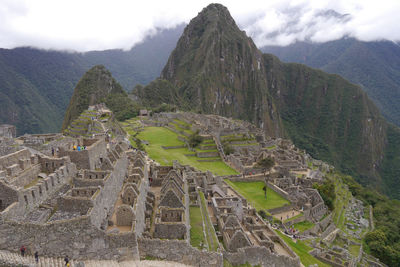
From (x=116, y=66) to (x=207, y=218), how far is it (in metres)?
167

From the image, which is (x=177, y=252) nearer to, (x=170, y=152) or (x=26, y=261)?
(x=26, y=261)

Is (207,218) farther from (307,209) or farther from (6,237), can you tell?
(307,209)

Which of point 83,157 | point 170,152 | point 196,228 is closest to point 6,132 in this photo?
point 170,152

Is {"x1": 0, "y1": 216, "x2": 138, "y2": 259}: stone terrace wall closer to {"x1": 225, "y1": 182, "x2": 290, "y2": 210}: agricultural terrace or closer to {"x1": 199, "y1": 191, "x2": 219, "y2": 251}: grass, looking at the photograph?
{"x1": 199, "y1": 191, "x2": 219, "y2": 251}: grass

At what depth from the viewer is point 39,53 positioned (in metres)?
109

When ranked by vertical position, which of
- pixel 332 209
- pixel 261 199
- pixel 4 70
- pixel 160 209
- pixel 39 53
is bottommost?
pixel 332 209

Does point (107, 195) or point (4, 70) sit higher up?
point (4, 70)

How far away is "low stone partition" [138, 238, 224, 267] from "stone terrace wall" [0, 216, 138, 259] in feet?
3.35

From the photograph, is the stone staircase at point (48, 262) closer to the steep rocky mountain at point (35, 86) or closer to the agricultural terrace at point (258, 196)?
the agricultural terrace at point (258, 196)

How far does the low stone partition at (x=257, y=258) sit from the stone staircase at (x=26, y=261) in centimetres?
1054

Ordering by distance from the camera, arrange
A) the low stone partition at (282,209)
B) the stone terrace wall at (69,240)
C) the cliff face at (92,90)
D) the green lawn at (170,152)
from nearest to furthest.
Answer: the stone terrace wall at (69,240) → the low stone partition at (282,209) → the green lawn at (170,152) → the cliff face at (92,90)

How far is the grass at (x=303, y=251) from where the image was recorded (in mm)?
25438

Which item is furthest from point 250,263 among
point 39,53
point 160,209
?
point 39,53

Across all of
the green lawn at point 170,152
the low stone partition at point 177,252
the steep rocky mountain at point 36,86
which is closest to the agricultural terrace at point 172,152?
the green lawn at point 170,152
